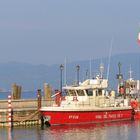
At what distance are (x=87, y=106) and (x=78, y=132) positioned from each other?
596 cm

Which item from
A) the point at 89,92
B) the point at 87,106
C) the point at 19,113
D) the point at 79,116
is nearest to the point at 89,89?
the point at 89,92

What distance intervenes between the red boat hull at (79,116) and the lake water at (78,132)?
0.66 meters

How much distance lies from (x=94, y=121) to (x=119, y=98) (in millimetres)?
6084

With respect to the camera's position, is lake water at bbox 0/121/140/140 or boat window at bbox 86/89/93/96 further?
boat window at bbox 86/89/93/96

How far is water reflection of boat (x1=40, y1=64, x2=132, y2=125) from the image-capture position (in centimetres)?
5925

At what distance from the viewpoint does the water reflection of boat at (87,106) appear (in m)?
59.2

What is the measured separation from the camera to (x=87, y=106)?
6066cm

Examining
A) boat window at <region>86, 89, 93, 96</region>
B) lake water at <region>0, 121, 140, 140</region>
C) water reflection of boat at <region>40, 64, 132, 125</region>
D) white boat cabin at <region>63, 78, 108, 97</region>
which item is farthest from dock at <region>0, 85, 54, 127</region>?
boat window at <region>86, 89, 93, 96</region>

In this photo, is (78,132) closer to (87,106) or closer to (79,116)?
(79,116)

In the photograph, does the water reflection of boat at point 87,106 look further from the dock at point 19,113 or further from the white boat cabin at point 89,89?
the dock at point 19,113

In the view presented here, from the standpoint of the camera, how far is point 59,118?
59.4m

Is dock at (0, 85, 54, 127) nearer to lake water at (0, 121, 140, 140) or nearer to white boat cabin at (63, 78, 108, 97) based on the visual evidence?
lake water at (0, 121, 140, 140)

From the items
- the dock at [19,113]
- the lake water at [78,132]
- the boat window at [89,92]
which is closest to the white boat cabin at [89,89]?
the boat window at [89,92]

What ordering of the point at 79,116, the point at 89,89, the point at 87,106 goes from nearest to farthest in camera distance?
the point at 79,116
the point at 87,106
the point at 89,89
